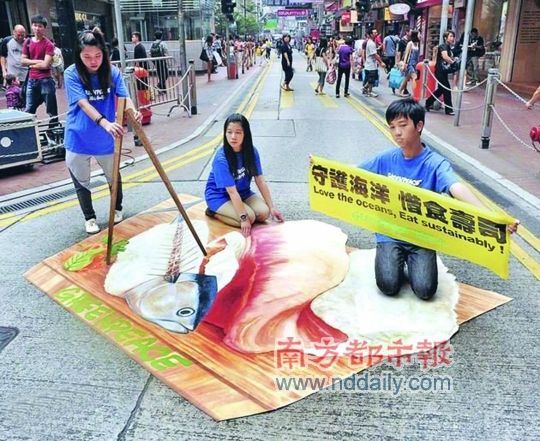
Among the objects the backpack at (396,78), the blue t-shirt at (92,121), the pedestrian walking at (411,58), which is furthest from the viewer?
the backpack at (396,78)

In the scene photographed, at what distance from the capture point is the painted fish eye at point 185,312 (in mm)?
3202

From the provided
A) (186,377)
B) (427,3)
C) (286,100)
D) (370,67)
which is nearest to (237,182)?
(186,377)

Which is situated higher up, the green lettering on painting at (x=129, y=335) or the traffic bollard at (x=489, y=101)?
the traffic bollard at (x=489, y=101)

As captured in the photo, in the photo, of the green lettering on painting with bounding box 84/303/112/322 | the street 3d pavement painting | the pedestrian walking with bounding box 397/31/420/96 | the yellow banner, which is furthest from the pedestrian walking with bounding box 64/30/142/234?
the pedestrian walking with bounding box 397/31/420/96

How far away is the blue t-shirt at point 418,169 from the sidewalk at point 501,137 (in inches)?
118

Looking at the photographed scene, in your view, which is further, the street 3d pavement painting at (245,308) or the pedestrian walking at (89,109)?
the pedestrian walking at (89,109)

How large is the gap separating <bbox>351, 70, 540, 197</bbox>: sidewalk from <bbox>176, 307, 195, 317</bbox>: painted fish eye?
4.21 meters

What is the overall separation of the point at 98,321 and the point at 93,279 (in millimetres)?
607

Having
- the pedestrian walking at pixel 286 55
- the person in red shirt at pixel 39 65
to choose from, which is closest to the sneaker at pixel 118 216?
the person in red shirt at pixel 39 65

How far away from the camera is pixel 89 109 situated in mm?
4027

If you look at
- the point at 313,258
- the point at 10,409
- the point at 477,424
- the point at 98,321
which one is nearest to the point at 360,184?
the point at 313,258

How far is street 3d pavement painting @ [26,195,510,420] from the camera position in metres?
2.69

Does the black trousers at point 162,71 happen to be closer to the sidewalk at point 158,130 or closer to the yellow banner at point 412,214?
the sidewalk at point 158,130

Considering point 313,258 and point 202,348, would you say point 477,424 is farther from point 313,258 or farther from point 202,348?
point 313,258
